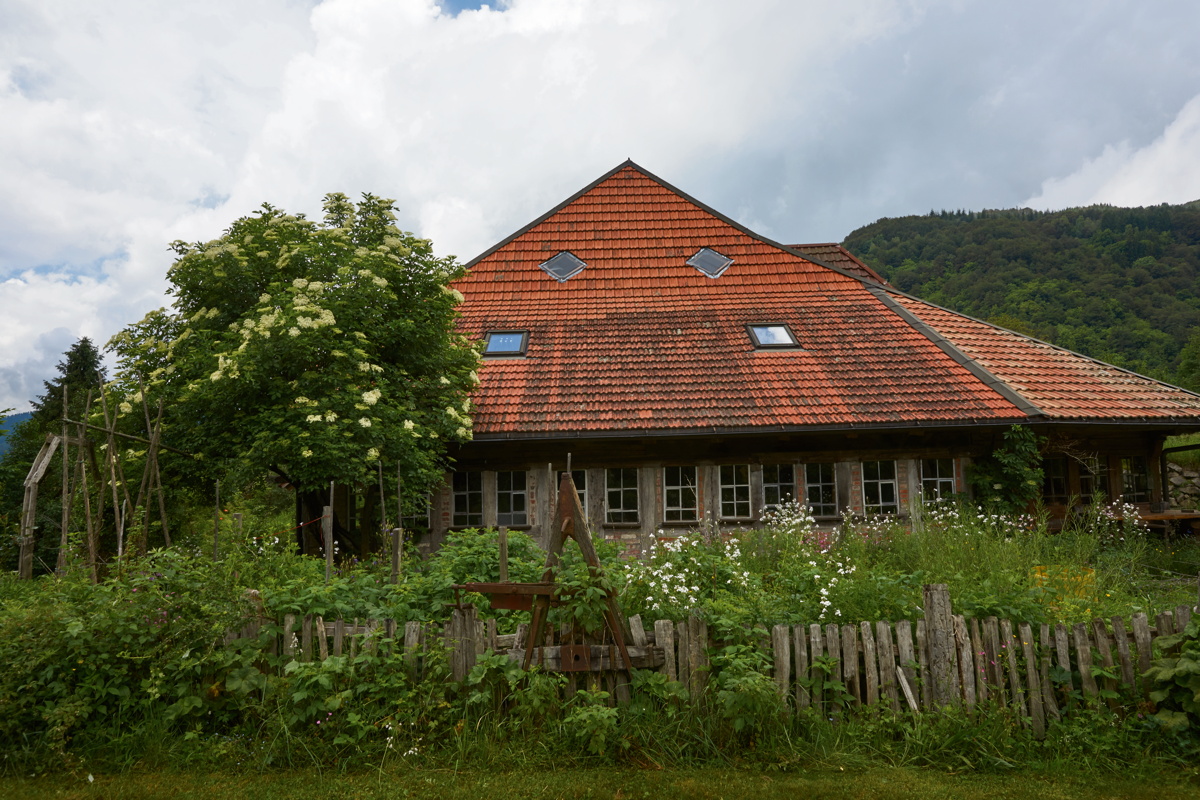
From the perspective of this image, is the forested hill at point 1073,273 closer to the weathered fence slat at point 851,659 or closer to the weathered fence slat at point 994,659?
the weathered fence slat at point 994,659

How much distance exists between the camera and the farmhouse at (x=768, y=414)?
10.4 metres

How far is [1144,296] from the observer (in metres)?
36.8

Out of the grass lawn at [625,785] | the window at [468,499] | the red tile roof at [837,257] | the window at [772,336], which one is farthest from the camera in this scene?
the red tile roof at [837,257]

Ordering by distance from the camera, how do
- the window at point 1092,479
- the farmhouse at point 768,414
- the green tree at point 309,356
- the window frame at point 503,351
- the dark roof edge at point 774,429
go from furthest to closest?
1. the window frame at point 503,351
2. the window at point 1092,479
3. the farmhouse at point 768,414
4. the dark roof edge at point 774,429
5. the green tree at point 309,356

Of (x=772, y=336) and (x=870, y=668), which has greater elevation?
(x=772, y=336)

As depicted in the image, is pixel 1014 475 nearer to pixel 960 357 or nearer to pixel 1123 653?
pixel 960 357

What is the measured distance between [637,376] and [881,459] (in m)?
4.23

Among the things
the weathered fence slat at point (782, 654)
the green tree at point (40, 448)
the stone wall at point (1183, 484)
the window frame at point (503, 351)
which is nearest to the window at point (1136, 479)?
the stone wall at point (1183, 484)

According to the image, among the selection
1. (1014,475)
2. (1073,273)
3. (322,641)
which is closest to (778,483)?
(1014,475)

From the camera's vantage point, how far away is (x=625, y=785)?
13.1 feet

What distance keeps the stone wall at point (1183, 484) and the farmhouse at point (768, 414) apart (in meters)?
5.69

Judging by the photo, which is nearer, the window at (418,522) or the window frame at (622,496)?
the window at (418,522)

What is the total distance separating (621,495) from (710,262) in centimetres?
670

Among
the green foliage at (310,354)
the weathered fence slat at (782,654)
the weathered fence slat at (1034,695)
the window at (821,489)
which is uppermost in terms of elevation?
the green foliage at (310,354)
